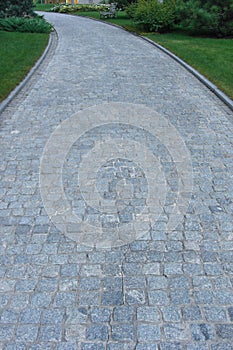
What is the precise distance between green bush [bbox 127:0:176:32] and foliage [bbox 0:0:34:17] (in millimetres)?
8614

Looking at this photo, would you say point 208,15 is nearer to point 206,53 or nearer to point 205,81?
point 206,53

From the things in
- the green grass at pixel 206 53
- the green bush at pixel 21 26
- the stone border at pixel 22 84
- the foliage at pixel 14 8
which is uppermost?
the foliage at pixel 14 8

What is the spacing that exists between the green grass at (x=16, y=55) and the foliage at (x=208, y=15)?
8474 mm

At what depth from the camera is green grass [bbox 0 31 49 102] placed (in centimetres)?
1109

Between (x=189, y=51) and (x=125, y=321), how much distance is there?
15174mm

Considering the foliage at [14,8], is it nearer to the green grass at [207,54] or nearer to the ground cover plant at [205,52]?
the ground cover plant at [205,52]

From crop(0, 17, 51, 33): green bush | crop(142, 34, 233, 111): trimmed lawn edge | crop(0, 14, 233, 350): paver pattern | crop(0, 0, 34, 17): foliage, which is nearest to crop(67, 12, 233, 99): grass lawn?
crop(142, 34, 233, 111): trimmed lawn edge

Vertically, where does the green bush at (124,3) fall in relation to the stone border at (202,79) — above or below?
above

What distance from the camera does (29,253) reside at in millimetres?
4266

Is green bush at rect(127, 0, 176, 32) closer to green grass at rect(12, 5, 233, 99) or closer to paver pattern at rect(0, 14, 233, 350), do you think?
green grass at rect(12, 5, 233, 99)

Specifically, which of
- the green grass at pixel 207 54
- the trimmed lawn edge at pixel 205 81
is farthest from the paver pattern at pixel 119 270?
the green grass at pixel 207 54

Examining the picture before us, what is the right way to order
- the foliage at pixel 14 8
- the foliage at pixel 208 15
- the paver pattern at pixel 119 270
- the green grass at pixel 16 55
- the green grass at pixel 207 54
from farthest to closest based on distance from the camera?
the foliage at pixel 14 8, the foliage at pixel 208 15, the green grass at pixel 207 54, the green grass at pixel 16 55, the paver pattern at pixel 119 270

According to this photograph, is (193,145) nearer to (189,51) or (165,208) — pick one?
(165,208)

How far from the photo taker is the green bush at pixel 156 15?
21.6 meters
